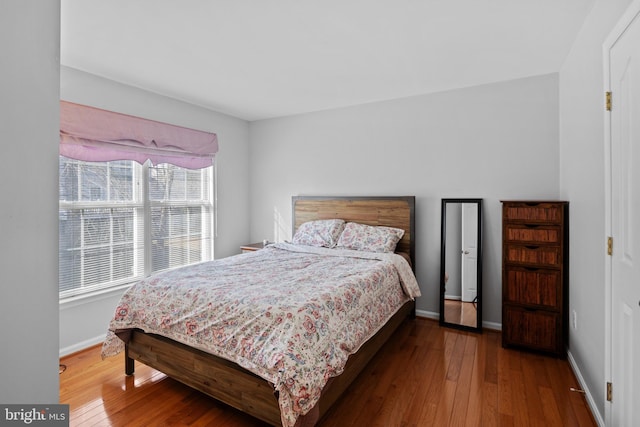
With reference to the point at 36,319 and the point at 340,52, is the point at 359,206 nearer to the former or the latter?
the point at 340,52

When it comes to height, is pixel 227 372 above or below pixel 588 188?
below

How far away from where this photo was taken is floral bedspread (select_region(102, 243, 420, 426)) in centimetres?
161

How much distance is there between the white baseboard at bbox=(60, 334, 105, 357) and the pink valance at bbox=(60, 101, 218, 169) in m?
1.67

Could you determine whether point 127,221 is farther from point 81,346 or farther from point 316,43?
point 316,43

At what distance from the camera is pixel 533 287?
2.76m

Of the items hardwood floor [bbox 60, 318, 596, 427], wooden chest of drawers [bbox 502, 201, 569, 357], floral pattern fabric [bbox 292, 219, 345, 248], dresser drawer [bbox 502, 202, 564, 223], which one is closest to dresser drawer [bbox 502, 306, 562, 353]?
wooden chest of drawers [bbox 502, 201, 569, 357]

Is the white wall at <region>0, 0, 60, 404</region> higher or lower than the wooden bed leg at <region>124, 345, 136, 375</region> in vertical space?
higher

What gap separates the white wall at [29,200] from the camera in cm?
60

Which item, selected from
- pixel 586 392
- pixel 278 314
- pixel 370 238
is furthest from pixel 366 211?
pixel 586 392

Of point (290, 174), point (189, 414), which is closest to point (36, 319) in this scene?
point (189, 414)

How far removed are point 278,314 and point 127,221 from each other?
2.45 metres

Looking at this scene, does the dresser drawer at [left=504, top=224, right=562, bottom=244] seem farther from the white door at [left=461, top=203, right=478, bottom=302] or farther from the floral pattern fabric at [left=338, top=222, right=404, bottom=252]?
the floral pattern fabric at [left=338, top=222, right=404, bottom=252]

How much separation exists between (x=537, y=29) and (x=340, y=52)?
4.63ft

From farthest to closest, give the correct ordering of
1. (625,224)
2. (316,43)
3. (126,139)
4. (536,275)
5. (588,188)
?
1. (126,139)
2. (536,275)
3. (316,43)
4. (588,188)
5. (625,224)
